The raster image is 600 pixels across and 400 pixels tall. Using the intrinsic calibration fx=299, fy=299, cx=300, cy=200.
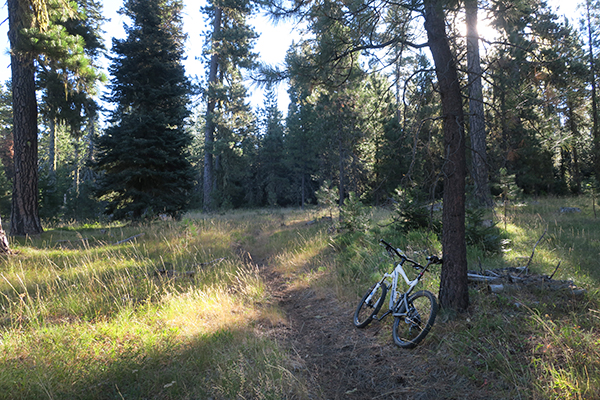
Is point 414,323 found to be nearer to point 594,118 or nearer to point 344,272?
point 344,272

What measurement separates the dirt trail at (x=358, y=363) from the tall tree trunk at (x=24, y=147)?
30.5 ft

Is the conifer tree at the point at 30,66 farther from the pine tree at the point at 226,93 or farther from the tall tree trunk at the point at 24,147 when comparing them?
the pine tree at the point at 226,93

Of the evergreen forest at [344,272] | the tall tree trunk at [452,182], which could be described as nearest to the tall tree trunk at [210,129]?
the evergreen forest at [344,272]

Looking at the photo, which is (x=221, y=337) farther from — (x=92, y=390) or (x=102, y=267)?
(x=102, y=267)

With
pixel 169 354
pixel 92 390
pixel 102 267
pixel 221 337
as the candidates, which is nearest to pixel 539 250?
pixel 221 337

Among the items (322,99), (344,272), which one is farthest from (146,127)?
(344,272)

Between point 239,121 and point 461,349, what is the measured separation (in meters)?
20.6

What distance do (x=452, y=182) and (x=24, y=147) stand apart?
38.4 ft

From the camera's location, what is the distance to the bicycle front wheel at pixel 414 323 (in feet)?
10.9

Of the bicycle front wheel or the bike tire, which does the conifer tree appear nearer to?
the bike tire

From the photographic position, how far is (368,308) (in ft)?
15.7

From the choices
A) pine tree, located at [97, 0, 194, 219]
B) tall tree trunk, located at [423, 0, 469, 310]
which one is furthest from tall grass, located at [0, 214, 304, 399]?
pine tree, located at [97, 0, 194, 219]

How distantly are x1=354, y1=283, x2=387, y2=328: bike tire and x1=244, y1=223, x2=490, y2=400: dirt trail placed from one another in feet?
0.42

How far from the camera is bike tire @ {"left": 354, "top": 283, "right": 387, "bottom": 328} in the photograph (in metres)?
4.15
